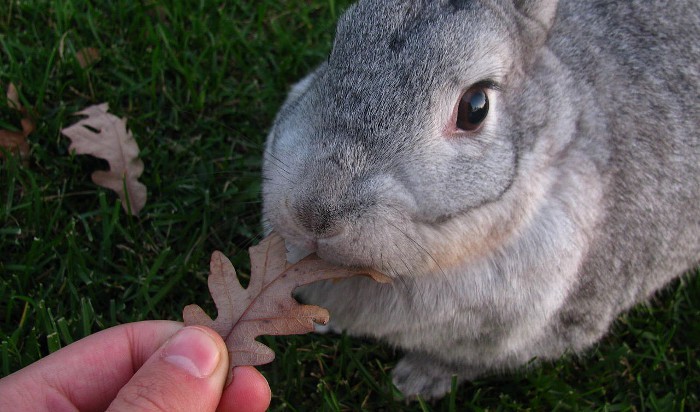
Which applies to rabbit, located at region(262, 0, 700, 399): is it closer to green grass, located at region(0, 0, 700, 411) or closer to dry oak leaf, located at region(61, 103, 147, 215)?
green grass, located at region(0, 0, 700, 411)

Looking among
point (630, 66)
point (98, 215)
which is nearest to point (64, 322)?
point (98, 215)

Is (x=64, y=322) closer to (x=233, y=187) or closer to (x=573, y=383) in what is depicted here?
(x=233, y=187)

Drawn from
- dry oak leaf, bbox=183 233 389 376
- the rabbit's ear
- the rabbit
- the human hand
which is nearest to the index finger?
the human hand

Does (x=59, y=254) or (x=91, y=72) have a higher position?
(x=91, y=72)

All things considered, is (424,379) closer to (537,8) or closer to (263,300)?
(263,300)

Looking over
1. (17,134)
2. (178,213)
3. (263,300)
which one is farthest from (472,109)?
(17,134)

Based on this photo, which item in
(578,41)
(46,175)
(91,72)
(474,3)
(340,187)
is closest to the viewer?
(340,187)

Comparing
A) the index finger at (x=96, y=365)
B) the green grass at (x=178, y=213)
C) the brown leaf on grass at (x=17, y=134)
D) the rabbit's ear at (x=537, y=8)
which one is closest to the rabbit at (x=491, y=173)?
the rabbit's ear at (x=537, y=8)

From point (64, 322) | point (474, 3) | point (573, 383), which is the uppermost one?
point (474, 3)
